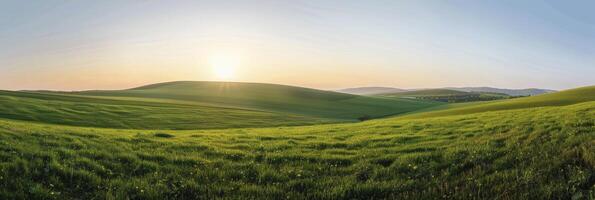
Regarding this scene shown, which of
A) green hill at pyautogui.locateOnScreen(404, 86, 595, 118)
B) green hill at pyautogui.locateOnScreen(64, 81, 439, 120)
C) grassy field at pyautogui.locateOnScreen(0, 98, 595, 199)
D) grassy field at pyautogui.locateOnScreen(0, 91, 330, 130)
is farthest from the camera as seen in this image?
green hill at pyautogui.locateOnScreen(64, 81, 439, 120)

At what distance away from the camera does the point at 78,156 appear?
11.3 metres

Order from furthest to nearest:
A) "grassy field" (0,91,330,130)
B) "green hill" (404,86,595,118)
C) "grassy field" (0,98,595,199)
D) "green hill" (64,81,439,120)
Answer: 1. "green hill" (64,81,439,120)
2. "green hill" (404,86,595,118)
3. "grassy field" (0,91,330,130)
4. "grassy field" (0,98,595,199)

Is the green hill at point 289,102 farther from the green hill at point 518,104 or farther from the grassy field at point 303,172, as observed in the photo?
the grassy field at point 303,172

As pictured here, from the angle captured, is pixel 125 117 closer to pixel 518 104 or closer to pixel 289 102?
pixel 289 102

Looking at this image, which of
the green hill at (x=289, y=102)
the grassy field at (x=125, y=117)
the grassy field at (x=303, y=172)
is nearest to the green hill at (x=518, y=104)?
the grassy field at (x=125, y=117)

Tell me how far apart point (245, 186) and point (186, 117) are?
4288cm

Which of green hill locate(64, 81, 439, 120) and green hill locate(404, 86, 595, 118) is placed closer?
green hill locate(404, 86, 595, 118)

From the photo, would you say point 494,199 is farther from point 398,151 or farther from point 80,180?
point 80,180

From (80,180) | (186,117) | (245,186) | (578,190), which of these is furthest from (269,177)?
(186,117)

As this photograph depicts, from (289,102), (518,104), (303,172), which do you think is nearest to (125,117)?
(303,172)

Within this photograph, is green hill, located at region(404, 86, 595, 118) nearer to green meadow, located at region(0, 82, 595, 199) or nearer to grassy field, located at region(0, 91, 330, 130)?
grassy field, located at region(0, 91, 330, 130)

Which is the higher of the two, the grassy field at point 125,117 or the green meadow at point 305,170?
the green meadow at point 305,170

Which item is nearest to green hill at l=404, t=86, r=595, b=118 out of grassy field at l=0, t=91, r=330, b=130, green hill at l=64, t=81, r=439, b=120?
grassy field at l=0, t=91, r=330, b=130

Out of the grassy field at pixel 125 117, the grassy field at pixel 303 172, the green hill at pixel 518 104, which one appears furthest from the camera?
the green hill at pixel 518 104
